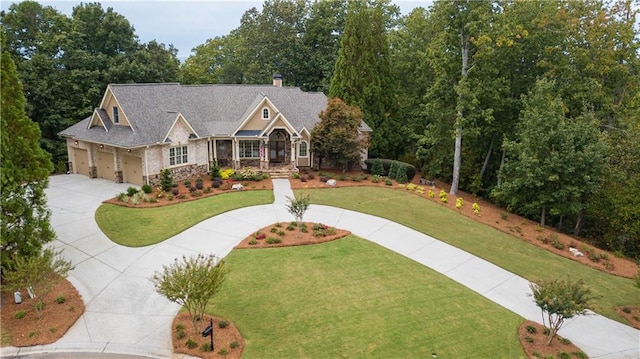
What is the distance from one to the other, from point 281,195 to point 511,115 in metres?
17.6

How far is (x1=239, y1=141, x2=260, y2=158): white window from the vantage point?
3048 cm

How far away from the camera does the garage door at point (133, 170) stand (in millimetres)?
25500

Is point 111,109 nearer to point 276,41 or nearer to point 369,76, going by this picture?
point 369,76

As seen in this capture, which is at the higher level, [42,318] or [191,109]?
[191,109]

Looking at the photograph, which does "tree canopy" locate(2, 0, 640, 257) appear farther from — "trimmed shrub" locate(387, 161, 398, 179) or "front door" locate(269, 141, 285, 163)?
"front door" locate(269, 141, 285, 163)

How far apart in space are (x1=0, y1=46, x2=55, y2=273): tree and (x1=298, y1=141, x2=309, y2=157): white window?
18.9 m

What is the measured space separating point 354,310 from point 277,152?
67.6 ft

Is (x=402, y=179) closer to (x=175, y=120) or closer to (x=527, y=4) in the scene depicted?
(x=527, y=4)

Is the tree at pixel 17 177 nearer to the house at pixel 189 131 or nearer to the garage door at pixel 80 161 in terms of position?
the house at pixel 189 131

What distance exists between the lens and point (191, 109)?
30.2 metres

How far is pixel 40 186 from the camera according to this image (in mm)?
13898

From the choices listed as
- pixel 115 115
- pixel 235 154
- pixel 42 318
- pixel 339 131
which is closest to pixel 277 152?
pixel 235 154

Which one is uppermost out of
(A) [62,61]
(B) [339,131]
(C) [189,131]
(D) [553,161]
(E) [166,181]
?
(A) [62,61]

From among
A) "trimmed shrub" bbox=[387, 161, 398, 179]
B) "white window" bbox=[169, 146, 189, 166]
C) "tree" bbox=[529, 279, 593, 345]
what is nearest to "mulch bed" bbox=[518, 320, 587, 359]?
"tree" bbox=[529, 279, 593, 345]
